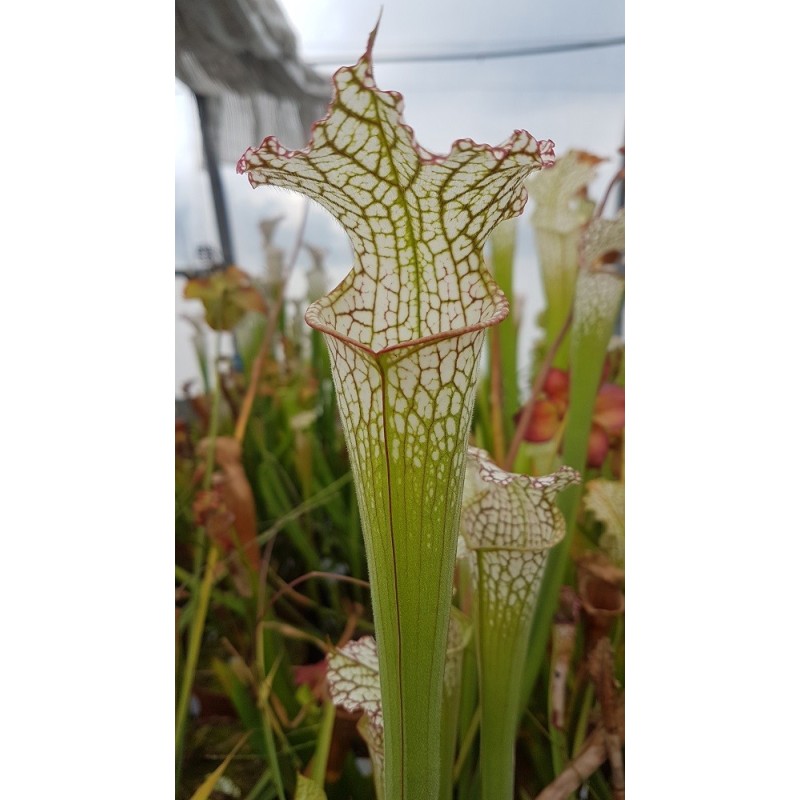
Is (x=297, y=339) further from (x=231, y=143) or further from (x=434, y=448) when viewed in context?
(x=434, y=448)

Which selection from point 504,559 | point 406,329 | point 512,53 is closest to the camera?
point 406,329

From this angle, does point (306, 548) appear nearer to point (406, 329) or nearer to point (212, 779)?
point (212, 779)

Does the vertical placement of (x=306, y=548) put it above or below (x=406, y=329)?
below

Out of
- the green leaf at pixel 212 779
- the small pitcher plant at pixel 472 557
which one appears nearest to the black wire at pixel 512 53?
the small pitcher plant at pixel 472 557

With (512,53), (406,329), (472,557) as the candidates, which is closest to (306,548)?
(472,557)

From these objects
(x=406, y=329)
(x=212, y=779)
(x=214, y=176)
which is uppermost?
(x=214, y=176)

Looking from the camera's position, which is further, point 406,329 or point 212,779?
point 212,779

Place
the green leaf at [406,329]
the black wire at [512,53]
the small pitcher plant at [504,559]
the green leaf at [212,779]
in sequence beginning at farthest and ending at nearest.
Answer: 1. the green leaf at [212,779]
2. the black wire at [512,53]
3. the small pitcher plant at [504,559]
4. the green leaf at [406,329]

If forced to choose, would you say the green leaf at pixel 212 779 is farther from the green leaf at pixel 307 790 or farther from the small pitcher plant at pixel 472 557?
the green leaf at pixel 307 790
